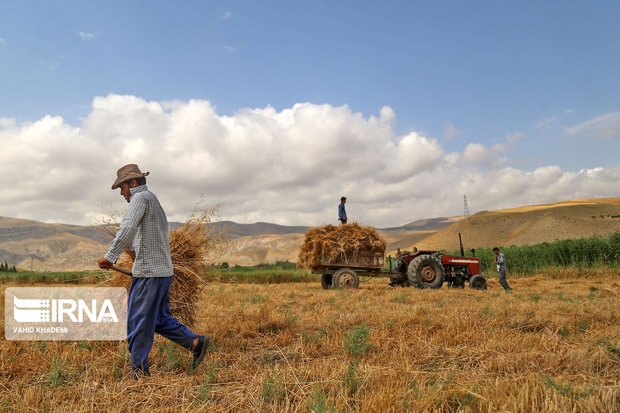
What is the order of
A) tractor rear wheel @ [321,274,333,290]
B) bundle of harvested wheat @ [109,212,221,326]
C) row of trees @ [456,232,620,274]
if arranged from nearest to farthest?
1. bundle of harvested wheat @ [109,212,221,326]
2. tractor rear wheel @ [321,274,333,290]
3. row of trees @ [456,232,620,274]

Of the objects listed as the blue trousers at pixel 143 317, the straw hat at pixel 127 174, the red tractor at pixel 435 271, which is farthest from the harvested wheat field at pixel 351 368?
the red tractor at pixel 435 271

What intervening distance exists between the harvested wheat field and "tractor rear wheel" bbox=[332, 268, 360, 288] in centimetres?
663

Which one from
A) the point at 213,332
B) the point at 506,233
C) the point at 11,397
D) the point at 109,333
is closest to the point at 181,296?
the point at 213,332

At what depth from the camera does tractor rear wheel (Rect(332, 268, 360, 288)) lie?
13.1 metres

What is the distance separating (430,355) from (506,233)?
6213 centimetres

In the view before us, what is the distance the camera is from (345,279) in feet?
43.4

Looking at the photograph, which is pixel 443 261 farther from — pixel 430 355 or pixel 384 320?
pixel 430 355

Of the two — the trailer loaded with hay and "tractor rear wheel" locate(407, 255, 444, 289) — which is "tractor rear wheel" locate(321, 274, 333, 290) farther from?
"tractor rear wheel" locate(407, 255, 444, 289)

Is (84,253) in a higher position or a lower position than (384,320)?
higher

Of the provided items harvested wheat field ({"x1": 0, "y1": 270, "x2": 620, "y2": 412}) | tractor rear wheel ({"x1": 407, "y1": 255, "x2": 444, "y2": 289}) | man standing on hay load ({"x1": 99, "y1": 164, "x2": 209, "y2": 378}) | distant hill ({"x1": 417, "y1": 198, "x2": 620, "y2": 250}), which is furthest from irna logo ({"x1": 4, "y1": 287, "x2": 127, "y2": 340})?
distant hill ({"x1": 417, "y1": 198, "x2": 620, "y2": 250})

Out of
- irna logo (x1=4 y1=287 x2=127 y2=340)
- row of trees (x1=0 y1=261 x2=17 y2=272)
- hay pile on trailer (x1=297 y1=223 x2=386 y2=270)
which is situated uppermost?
row of trees (x1=0 y1=261 x2=17 y2=272)

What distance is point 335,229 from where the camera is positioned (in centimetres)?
1340

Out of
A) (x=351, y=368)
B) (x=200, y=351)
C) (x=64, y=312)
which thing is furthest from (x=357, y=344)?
(x=64, y=312)

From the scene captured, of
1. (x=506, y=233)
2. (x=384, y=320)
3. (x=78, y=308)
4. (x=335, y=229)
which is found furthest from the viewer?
(x=506, y=233)
